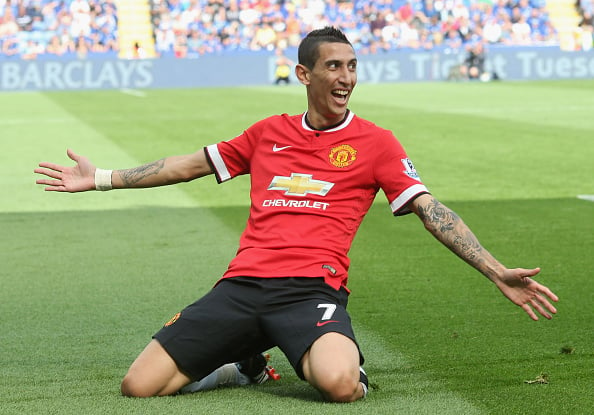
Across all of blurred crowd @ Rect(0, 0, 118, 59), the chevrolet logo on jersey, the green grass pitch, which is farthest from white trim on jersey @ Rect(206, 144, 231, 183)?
blurred crowd @ Rect(0, 0, 118, 59)

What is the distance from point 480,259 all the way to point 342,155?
81cm

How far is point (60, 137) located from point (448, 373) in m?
14.6

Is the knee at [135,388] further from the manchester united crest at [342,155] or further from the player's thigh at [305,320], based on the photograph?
the manchester united crest at [342,155]

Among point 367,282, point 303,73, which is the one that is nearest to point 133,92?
point 367,282

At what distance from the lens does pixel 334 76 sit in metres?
5.06

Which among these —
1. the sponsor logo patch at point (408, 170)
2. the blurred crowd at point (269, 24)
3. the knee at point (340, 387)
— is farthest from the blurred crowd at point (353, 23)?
the knee at point (340, 387)

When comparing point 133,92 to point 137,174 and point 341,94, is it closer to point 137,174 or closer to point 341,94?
point 137,174

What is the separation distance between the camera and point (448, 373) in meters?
5.18

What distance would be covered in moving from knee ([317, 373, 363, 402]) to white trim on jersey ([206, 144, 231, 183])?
123 cm

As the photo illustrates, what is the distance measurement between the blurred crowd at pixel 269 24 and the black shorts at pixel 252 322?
33.6 metres

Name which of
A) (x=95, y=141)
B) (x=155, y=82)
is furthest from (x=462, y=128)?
(x=155, y=82)

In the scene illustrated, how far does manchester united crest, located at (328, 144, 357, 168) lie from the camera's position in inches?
200

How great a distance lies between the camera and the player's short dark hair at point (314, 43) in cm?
511

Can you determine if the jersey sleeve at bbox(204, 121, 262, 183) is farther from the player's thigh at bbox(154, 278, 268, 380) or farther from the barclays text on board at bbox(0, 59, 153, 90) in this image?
the barclays text on board at bbox(0, 59, 153, 90)
